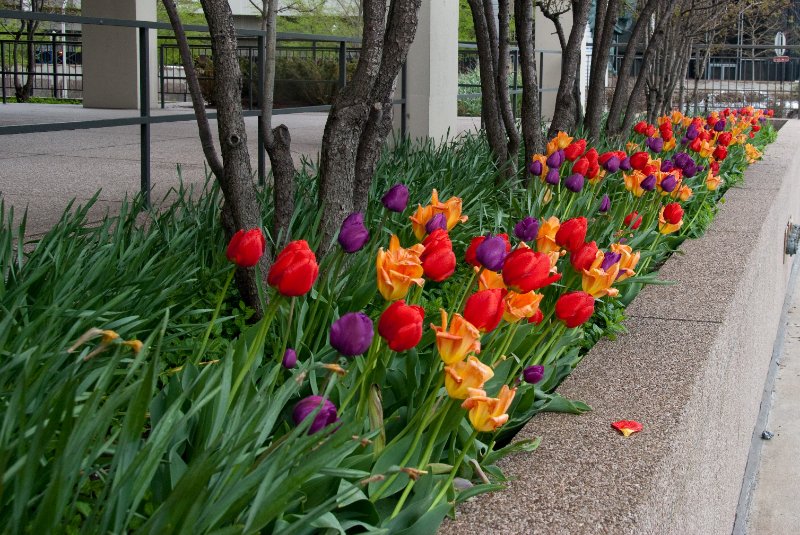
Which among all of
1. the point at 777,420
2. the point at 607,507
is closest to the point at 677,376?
the point at 607,507

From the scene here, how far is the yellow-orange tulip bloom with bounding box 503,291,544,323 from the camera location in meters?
2.26

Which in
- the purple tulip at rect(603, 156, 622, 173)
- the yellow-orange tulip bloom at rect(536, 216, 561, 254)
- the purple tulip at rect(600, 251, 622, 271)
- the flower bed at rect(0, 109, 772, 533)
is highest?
the purple tulip at rect(603, 156, 622, 173)

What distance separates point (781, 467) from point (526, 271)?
3027mm

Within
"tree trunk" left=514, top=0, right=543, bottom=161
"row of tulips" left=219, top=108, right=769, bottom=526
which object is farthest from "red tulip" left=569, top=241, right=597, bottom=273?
"tree trunk" left=514, top=0, right=543, bottom=161

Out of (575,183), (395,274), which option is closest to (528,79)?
(575,183)

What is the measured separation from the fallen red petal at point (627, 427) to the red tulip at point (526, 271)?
1.59ft

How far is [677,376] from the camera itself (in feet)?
9.48

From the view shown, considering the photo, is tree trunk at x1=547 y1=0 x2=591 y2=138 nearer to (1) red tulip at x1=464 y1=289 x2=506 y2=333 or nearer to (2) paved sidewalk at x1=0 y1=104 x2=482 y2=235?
(2) paved sidewalk at x1=0 y1=104 x2=482 y2=235

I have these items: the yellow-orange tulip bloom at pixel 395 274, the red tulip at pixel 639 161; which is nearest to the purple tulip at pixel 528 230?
the yellow-orange tulip bloom at pixel 395 274

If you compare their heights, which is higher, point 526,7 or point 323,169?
point 526,7

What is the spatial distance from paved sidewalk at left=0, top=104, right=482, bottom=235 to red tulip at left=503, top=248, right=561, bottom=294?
9.79 ft

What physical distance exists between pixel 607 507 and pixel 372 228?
212 cm

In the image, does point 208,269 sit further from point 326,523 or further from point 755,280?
point 755,280

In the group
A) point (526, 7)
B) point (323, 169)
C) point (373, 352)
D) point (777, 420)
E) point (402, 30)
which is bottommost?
point (777, 420)
